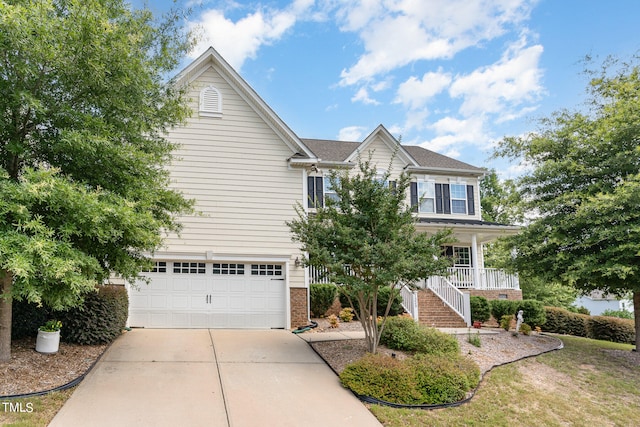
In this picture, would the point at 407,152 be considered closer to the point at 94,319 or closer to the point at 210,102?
the point at 210,102

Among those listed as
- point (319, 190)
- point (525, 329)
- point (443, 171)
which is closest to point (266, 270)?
point (319, 190)

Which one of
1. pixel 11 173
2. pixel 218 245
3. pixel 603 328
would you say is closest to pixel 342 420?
pixel 11 173

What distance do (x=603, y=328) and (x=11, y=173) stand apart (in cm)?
2064

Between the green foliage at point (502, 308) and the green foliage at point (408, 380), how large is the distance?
922 centimetres

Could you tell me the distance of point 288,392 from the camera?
25.1 feet

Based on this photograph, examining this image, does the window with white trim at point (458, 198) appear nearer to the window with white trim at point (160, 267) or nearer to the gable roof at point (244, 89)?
the gable roof at point (244, 89)

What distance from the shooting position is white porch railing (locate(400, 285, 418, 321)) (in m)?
15.6

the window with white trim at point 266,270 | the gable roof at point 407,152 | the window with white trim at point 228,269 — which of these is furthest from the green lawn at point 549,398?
the gable roof at point 407,152

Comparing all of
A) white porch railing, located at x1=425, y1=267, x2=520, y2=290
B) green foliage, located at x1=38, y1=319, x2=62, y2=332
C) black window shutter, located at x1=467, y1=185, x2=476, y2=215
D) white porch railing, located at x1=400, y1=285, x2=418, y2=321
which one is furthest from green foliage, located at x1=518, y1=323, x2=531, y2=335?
green foliage, located at x1=38, y1=319, x2=62, y2=332

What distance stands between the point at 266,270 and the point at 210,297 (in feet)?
6.38

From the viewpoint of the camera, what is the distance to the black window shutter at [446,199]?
21734 millimetres

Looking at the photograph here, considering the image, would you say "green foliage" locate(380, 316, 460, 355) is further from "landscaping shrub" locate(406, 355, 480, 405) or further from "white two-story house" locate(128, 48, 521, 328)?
"white two-story house" locate(128, 48, 521, 328)

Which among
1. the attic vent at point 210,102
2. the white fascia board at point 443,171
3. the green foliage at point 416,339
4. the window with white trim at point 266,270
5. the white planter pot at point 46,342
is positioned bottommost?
the green foliage at point 416,339

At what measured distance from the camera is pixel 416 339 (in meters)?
10.4
